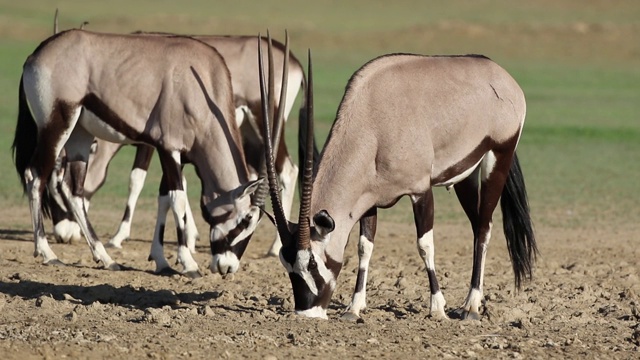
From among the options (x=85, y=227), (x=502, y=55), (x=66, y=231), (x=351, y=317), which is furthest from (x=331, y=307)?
(x=502, y=55)

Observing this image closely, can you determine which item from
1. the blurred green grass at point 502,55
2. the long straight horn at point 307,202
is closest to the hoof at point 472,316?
the long straight horn at point 307,202

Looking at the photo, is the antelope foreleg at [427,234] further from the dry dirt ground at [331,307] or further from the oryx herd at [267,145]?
the dry dirt ground at [331,307]

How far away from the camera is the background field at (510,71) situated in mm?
14711

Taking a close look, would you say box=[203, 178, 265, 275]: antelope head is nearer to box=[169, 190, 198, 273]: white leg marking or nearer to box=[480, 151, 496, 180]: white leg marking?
box=[169, 190, 198, 273]: white leg marking

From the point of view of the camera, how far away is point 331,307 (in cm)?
995

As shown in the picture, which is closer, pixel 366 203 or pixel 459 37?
pixel 366 203

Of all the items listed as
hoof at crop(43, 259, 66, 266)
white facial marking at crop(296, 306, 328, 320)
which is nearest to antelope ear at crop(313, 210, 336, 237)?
white facial marking at crop(296, 306, 328, 320)

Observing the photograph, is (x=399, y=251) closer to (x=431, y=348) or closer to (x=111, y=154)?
(x=111, y=154)

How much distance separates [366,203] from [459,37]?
40621 mm

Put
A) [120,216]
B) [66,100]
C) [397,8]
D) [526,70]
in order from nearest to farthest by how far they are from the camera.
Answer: [66,100], [120,216], [526,70], [397,8]

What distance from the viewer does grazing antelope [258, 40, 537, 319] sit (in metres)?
8.63

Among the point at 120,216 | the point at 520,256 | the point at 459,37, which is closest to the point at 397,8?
the point at 459,37

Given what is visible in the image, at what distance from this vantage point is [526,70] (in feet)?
136

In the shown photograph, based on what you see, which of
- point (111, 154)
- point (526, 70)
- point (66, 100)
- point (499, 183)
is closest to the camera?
point (499, 183)
